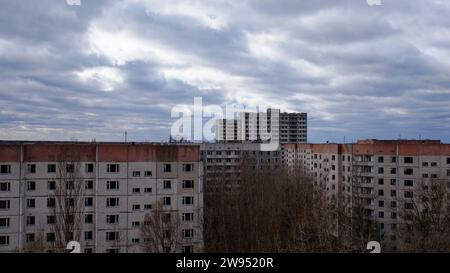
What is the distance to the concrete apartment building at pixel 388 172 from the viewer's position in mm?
10312

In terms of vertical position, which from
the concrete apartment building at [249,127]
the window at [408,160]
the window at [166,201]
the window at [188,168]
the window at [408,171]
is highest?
the concrete apartment building at [249,127]

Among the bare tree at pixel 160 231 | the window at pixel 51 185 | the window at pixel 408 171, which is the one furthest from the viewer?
the window at pixel 408 171

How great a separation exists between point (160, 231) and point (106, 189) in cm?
150

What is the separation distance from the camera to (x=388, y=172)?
1088 cm

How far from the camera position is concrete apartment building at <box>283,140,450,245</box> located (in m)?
10.3

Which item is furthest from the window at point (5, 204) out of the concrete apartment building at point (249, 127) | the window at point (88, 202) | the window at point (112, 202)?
the concrete apartment building at point (249, 127)

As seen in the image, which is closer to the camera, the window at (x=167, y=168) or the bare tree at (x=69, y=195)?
the bare tree at (x=69, y=195)

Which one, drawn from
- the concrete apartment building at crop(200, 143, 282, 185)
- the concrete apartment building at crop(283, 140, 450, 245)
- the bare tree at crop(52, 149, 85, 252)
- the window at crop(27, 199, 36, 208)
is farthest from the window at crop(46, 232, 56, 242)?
the concrete apartment building at crop(200, 143, 282, 185)

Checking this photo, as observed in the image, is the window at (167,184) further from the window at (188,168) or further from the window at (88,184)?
the window at (88,184)

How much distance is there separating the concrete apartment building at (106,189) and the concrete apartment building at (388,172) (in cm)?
481

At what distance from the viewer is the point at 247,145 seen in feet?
56.1

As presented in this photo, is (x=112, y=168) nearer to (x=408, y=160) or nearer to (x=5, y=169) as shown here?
(x=5, y=169)
